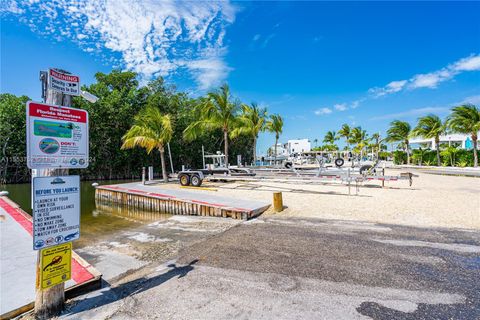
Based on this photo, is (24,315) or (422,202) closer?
(24,315)

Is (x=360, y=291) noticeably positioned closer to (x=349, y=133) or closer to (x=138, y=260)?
(x=138, y=260)

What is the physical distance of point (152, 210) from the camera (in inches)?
469

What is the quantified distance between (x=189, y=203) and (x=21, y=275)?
6423 mm

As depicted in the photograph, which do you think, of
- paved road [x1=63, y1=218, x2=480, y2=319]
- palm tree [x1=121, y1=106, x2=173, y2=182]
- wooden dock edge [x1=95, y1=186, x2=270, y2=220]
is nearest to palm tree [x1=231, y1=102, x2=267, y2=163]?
palm tree [x1=121, y1=106, x2=173, y2=182]

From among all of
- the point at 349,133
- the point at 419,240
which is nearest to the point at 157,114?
the point at 419,240

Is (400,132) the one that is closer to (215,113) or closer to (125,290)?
(215,113)

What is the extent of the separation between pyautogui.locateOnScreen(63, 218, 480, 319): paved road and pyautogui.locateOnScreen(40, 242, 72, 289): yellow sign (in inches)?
19.4

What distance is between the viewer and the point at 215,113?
1994 centimetres

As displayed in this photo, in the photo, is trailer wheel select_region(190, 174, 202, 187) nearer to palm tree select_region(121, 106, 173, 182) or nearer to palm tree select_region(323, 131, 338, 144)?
palm tree select_region(121, 106, 173, 182)

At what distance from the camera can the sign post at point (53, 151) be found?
9.29 ft

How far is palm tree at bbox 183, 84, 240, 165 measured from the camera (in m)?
19.8

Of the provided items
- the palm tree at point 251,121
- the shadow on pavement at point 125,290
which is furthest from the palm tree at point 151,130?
the shadow on pavement at point 125,290

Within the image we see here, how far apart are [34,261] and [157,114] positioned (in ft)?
47.6

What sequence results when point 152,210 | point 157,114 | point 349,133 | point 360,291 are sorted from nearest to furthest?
point 360,291
point 152,210
point 157,114
point 349,133
